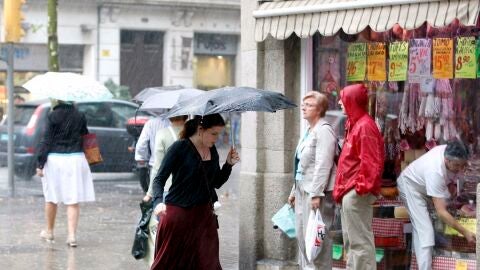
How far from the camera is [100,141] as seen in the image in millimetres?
20344

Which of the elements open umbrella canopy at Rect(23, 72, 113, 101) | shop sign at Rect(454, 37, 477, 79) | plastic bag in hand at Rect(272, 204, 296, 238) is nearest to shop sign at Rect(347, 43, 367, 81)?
shop sign at Rect(454, 37, 477, 79)

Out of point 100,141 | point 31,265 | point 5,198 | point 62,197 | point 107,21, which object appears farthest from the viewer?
point 107,21

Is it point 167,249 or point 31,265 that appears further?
point 31,265

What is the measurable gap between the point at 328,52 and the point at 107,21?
26.0 meters

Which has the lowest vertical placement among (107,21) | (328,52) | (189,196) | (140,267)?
(140,267)

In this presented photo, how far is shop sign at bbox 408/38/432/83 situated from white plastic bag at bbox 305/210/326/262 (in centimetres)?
145

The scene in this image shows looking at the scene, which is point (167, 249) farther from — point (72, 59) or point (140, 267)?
point (72, 59)

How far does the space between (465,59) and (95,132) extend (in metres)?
12.9

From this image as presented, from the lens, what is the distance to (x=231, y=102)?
775cm

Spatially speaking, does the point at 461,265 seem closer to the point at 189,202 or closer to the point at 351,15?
the point at 351,15

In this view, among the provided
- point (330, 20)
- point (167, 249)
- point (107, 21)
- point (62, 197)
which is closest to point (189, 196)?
point (167, 249)

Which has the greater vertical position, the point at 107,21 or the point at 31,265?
the point at 107,21

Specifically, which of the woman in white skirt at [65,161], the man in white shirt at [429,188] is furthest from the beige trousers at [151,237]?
the woman in white skirt at [65,161]

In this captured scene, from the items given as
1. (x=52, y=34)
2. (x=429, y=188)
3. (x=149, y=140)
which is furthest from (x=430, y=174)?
(x=52, y=34)
